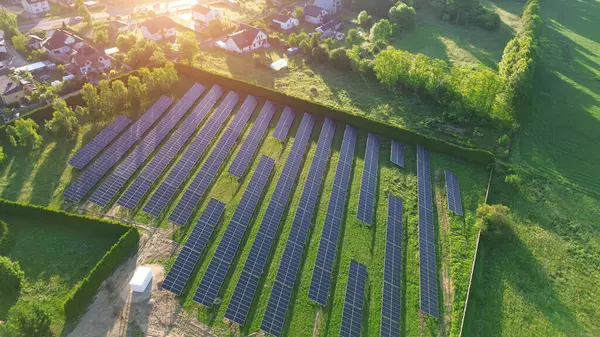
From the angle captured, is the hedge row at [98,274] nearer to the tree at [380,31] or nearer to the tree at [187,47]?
the tree at [187,47]

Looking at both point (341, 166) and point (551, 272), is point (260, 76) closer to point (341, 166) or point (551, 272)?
point (341, 166)

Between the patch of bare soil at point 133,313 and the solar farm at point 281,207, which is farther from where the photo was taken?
the solar farm at point 281,207

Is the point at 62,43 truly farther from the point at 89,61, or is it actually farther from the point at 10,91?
the point at 10,91

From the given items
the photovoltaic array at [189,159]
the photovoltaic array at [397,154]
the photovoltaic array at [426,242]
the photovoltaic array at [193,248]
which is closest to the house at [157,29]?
the photovoltaic array at [189,159]

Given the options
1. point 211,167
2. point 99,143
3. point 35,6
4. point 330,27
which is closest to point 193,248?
point 211,167

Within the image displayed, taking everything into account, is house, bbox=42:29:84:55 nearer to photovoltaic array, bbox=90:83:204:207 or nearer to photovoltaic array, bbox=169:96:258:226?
photovoltaic array, bbox=90:83:204:207
